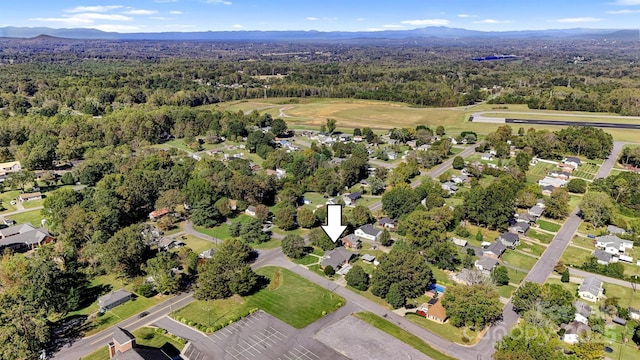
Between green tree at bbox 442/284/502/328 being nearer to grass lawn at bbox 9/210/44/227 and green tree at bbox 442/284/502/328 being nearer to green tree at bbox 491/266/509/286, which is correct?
green tree at bbox 491/266/509/286

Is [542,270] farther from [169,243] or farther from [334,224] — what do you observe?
[169,243]

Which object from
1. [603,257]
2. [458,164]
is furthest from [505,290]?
[458,164]

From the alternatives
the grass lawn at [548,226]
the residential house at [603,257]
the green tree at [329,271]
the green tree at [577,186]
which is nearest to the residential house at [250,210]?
the green tree at [329,271]

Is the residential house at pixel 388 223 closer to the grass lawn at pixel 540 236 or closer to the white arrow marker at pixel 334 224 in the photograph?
the white arrow marker at pixel 334 224

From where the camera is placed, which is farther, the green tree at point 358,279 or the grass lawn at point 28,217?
the grass lawn at point 28,217

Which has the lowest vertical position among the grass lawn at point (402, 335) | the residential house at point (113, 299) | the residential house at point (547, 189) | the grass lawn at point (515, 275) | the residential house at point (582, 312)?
the grass lawn at point (515, 275)

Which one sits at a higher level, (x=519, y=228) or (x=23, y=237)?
(x=23, y=237)

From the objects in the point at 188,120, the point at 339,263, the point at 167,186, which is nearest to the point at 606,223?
the point at 339,263
